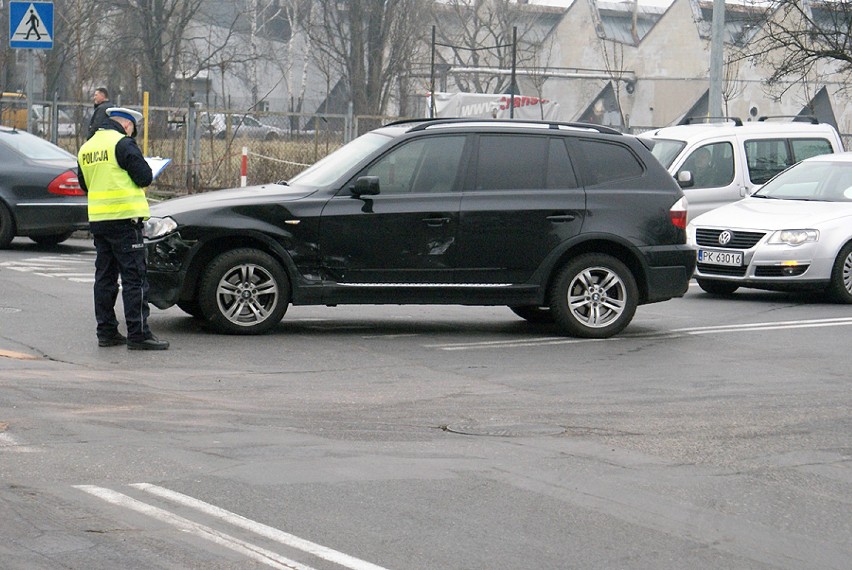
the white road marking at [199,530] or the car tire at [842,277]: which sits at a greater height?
the car tire at [842,277]

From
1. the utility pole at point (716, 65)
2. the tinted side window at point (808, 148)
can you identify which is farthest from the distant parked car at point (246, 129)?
the tinted side window at point (808, 148)

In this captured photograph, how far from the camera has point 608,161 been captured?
11914 mm

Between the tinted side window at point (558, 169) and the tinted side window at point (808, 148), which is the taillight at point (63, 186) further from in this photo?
the tinted side window at point (808, 148)

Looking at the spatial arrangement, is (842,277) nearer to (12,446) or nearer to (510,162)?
(510,162)

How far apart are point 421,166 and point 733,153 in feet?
27.1

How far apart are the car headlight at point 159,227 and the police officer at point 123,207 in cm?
50

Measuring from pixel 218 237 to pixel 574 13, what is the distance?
63.4m

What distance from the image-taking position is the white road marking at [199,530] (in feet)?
16.8

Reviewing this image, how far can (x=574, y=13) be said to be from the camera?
7200cm

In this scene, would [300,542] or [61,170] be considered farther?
[61,170]

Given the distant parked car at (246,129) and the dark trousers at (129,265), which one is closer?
the dark trousers at (129,265)

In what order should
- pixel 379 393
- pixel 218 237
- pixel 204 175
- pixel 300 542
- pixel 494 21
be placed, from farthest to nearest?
1. pixel 494 21
2. pixel 204 175
3. pixel 218 237
4. pixel 379 393
5. pixel 300 542

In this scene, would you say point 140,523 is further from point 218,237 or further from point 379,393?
point 218,237

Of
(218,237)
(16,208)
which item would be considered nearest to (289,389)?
(218,237)
